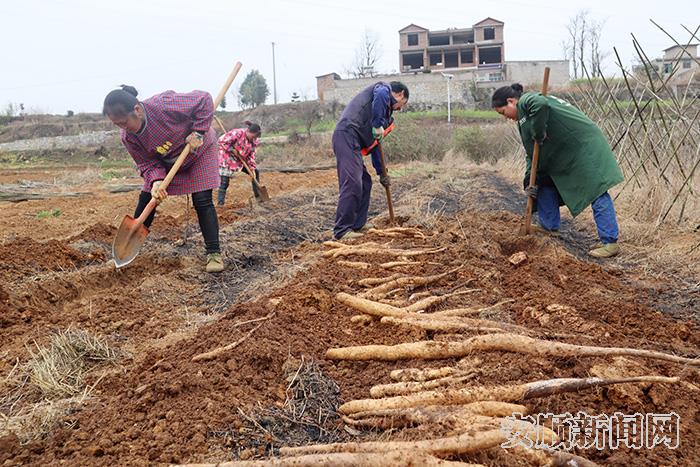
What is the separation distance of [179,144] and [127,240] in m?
0.86

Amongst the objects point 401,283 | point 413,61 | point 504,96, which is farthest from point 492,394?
point 413,61

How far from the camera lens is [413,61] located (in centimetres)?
4781

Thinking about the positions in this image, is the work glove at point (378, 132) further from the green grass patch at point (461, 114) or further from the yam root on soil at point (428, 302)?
the green grass patch at point (461, 114)

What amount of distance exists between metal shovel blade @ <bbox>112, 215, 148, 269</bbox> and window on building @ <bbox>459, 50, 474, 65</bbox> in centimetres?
4653

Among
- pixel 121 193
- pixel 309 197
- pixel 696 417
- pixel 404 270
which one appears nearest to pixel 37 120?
pixel 121 193

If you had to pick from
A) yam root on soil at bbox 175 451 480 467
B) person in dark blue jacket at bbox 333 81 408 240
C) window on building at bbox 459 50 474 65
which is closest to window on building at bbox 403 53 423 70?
window on building at bbox 459 50 474 65

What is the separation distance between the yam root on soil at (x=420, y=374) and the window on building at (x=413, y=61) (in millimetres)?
47849

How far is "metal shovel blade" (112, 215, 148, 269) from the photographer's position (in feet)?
14.1

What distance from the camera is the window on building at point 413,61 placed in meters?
47.6

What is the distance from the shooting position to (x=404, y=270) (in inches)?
156

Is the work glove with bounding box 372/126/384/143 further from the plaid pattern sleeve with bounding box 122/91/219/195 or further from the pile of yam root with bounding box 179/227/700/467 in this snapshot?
the pile of yam root with bounding box 179/227/700/467

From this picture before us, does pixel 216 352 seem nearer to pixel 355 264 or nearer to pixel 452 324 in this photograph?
pixel 452 324

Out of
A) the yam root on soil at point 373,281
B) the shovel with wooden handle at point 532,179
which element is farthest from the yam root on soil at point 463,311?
the shovel with wooden handle at point 532,179

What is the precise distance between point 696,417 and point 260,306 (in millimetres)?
1977
